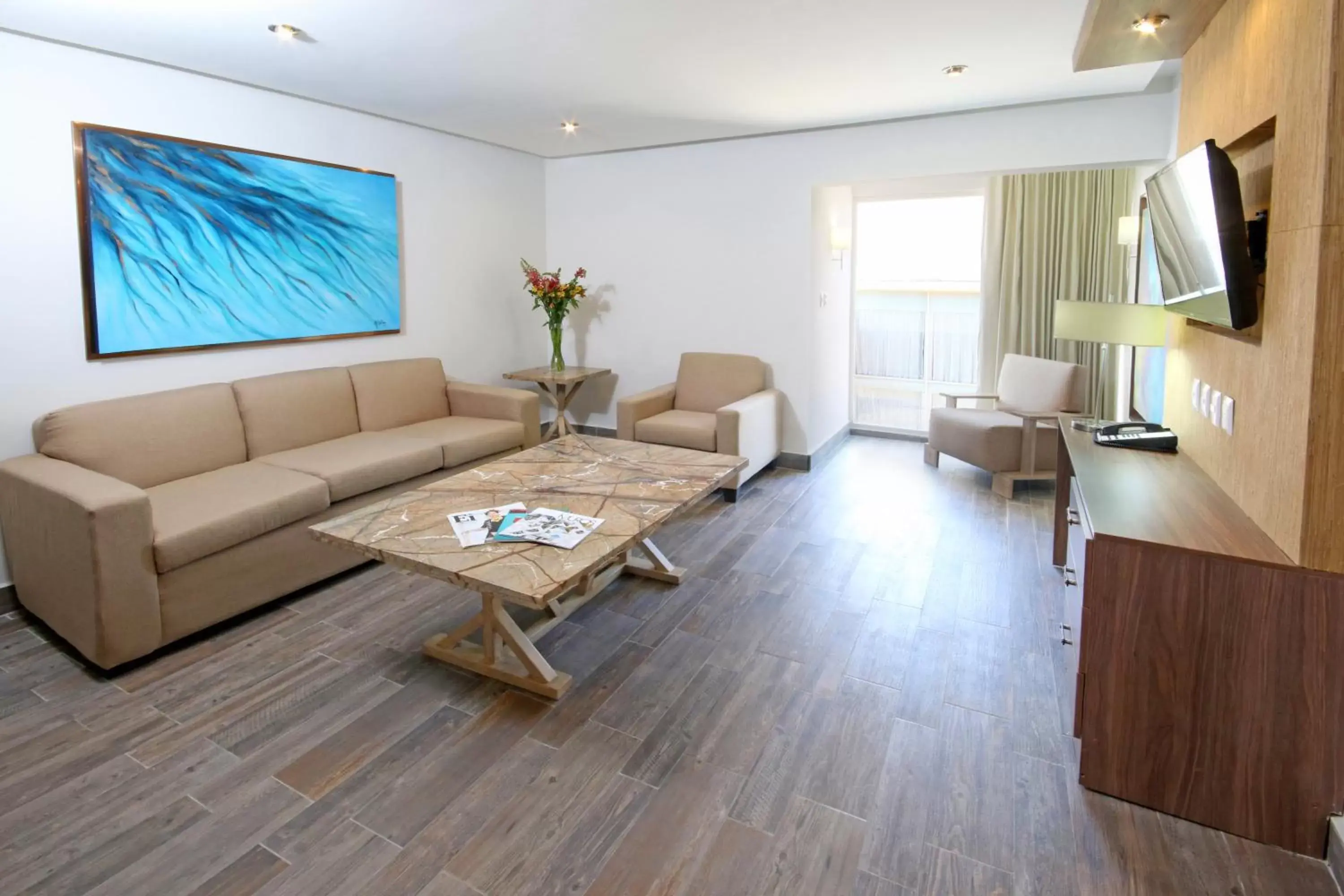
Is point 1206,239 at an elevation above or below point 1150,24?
below

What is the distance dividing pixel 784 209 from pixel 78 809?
4.68m

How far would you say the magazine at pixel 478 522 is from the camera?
2.46 m

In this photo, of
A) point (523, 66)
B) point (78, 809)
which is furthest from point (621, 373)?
point (78, 809)

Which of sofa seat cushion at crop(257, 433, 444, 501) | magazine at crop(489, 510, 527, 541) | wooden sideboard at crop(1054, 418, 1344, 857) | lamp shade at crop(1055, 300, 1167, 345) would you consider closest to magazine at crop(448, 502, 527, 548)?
magazine at crop(489, 510, 527, 541)

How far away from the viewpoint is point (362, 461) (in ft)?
11.8

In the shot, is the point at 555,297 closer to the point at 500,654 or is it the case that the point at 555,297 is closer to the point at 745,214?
the point at 745,214

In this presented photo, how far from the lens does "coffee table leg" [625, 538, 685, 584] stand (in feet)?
11.1

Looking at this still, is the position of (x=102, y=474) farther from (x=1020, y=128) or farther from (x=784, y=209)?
(x=1020, y=128)

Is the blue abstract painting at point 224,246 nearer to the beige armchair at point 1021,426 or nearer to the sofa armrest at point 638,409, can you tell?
the sofa armrest at point 638,409

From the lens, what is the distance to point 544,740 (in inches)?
88.7

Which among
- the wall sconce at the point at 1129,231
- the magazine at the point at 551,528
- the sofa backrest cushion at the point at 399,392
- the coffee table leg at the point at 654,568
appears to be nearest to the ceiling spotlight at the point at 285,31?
the sofa backrest cushion at the point at 399,392

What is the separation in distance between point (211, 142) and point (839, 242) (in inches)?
157

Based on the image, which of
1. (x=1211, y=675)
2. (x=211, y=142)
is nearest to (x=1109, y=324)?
(x=1211, y=675)

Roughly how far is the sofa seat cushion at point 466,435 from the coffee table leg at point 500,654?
1534mm
